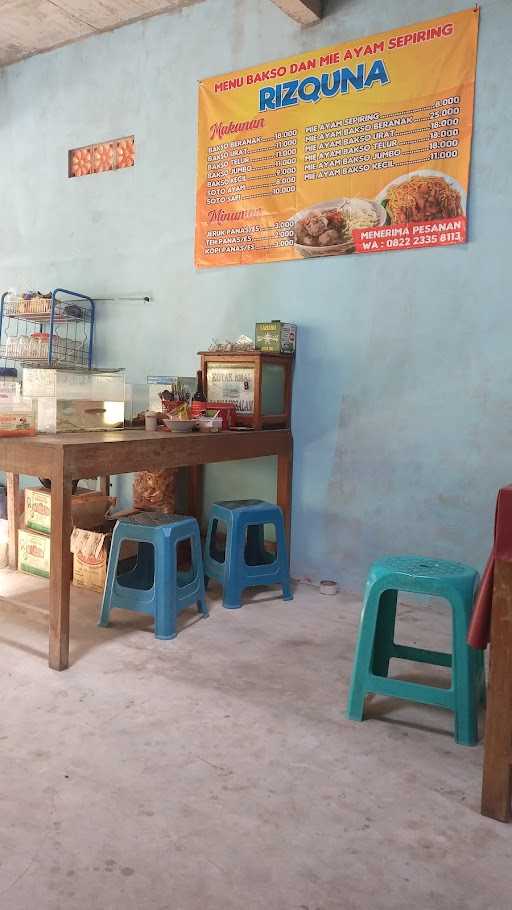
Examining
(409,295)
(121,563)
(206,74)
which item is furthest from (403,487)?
(206,74)

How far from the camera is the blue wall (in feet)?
10.7

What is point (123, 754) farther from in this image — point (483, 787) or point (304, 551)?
point (304, 551)

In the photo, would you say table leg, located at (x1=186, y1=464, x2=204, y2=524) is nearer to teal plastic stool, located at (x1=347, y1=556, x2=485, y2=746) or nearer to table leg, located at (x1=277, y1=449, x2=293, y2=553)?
table leg, located at (x1=277, y1=449, x2=293, y2=553)

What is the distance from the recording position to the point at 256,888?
4.80ft

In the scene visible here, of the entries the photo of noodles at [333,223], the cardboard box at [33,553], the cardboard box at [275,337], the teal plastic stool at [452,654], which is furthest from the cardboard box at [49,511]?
the teal plastic stool at [452,654]

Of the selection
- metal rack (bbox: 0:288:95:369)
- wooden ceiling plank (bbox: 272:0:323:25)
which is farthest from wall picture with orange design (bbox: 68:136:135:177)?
wooden ceiling plank (bbox: 272:0:323:25)

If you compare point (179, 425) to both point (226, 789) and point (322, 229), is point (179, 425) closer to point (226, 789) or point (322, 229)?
point (322, 229)

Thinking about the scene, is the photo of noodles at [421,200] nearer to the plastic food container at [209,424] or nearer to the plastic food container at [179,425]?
the plastic food container at [209,424]

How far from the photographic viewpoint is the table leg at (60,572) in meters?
2.54

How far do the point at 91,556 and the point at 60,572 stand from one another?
1022 millimetres

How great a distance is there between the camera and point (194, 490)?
420 cm

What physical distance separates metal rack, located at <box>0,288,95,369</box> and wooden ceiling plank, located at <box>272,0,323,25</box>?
2.09m

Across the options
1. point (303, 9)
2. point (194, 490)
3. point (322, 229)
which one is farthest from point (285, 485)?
point (303, 9)

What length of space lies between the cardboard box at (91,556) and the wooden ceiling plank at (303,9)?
2.87 m
